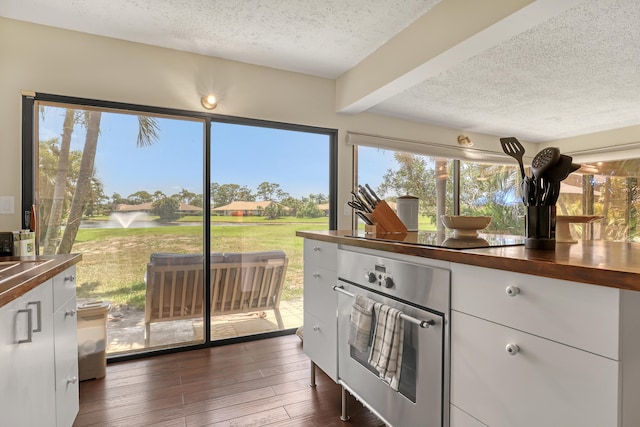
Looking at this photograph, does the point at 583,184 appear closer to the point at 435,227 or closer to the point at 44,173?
the point at 435,227

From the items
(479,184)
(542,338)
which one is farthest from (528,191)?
(479,184)

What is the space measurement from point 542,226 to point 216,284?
254 centimetres

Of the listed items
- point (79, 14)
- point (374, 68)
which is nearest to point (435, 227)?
point (374, 68)

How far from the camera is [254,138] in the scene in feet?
10.5

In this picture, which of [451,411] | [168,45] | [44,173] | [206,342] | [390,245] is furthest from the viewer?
[206,342]

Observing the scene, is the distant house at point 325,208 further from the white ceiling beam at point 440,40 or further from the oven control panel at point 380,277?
the oven control panel at point 380,277

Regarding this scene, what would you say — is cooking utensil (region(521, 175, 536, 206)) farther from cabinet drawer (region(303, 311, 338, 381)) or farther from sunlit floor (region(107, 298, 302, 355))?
sunlit floor (region(107, 298, 302, 355))

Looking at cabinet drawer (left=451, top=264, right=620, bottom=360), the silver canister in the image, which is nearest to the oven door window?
cabinet drawer (left=451, top=264, right=620, bottom=360)

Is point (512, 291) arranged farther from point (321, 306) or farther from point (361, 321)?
point (321, 306)

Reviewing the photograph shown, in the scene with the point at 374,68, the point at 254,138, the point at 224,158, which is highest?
the point at 374,68

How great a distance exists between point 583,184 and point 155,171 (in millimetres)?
6059

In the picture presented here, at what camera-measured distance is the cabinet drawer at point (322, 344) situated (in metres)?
1.92

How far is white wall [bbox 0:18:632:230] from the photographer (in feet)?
7.73

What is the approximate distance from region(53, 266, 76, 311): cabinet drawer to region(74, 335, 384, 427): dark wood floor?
74 centimetres
